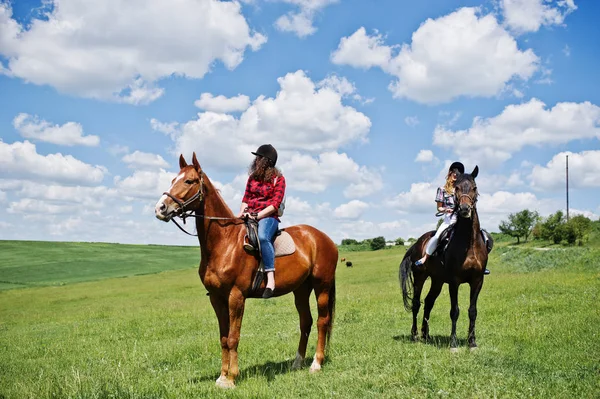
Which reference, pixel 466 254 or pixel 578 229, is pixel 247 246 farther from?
pixel 578 229

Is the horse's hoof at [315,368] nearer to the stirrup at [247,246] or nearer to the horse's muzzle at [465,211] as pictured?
the stirrup at [247,246]

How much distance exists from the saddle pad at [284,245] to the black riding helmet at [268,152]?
1.27m

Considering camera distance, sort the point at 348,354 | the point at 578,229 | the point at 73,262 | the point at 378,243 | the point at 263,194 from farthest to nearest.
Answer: the point at 378,243 → the point at 73,262 → the point at 578,229 → the point at 348,354 → the point at 263,194

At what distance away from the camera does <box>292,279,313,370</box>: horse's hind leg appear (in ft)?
26.4

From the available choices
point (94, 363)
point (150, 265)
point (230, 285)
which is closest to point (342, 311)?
point (94, 363)

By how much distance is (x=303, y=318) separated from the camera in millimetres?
8180

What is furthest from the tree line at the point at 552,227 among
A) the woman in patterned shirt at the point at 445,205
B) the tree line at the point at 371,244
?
the woman in patterned shirt at the point at 445,205

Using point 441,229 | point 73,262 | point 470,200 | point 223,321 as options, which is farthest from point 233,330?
point 73,262

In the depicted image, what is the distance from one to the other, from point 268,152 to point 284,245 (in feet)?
5.20

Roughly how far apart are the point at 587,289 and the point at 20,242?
10754 centimetres

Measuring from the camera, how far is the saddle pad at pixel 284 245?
24.5 feet

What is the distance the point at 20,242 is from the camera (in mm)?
96750

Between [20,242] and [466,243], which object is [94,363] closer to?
[466,243]

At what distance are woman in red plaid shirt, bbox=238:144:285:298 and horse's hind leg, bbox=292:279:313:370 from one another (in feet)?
3.36
